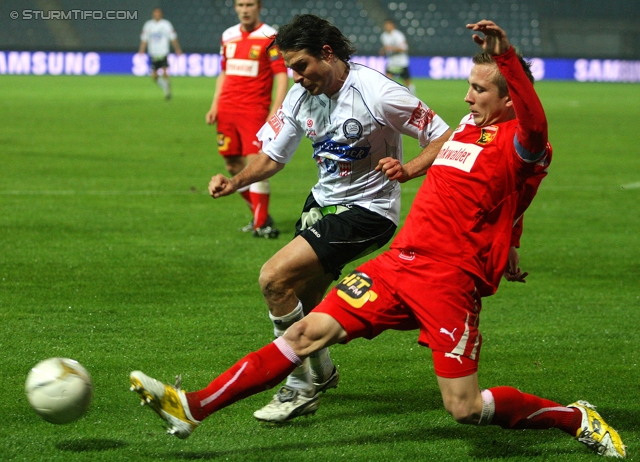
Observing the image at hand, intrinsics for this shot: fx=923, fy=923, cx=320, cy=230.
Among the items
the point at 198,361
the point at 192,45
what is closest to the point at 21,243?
the point at 198,361

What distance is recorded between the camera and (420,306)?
362 centimetres

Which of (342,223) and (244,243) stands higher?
(342,223)

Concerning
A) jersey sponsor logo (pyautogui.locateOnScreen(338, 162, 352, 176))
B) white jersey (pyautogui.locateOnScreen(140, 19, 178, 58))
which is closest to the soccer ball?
jersey sponsor logo (pyautogui.locateOnScreen(338, 162, 352, 176))

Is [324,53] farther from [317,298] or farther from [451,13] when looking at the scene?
[451,13]

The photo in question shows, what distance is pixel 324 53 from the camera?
4320mm

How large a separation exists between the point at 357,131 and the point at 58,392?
71.1 inches

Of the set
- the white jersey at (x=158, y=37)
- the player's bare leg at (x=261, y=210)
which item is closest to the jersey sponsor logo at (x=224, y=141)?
the player's bare leg at (x=261, y=210)

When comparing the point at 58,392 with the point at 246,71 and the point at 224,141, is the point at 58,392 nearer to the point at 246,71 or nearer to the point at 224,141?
the point at 224,141

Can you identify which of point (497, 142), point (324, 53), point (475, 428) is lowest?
point (475, 428)

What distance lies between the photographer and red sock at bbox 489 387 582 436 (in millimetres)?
3705

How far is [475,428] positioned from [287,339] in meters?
1.10

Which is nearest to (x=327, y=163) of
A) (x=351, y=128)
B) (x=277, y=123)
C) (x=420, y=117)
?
(x=351, y=128)

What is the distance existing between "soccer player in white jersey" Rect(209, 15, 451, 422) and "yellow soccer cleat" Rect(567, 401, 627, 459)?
1.20m

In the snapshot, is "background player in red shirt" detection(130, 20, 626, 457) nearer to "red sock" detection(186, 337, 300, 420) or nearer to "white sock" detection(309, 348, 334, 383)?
"red sock" detection(186, 337, 300, 420)
